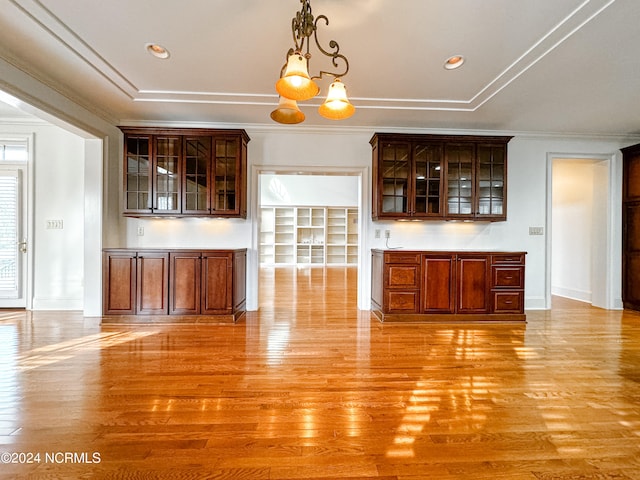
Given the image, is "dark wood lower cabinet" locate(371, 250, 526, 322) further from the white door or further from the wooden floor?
the white door

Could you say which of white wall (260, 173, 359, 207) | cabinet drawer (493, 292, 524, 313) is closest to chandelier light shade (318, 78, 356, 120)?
cabinet drawer (493, 292, 524, 313)

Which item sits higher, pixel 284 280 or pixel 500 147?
pixel 500 147

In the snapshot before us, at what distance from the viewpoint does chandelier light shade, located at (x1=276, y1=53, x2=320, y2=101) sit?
1.76 metres

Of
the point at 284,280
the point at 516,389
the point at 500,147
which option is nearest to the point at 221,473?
the point at 516,389

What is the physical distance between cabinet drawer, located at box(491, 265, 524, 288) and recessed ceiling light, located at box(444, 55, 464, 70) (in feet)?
8.12

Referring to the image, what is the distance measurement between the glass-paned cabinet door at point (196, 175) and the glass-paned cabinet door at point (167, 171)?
0.32 ft

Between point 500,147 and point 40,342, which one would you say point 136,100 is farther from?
point 500,147

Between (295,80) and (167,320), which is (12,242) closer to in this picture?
(167,320)

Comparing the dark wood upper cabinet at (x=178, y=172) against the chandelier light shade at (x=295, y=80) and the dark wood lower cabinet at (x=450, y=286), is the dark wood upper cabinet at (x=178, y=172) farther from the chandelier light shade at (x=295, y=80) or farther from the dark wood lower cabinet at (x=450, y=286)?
the chandelier light shade at (x=295, y=80)

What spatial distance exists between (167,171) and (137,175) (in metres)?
0.40

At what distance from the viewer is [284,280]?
7.22 m

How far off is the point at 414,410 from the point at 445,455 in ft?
1.24

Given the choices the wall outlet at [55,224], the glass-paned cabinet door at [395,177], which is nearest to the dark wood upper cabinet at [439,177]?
the glass-paned cabinet door at [395,177]

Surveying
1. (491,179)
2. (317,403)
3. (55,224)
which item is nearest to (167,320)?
(55,224)
